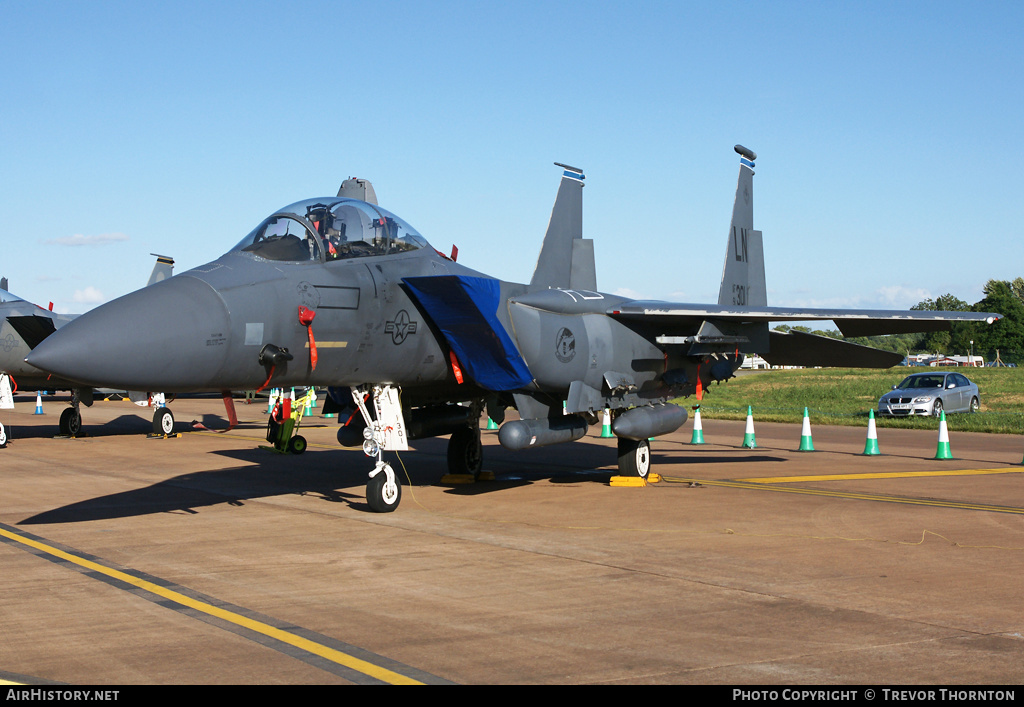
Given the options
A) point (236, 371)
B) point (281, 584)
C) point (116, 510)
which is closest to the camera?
point (281, 584)

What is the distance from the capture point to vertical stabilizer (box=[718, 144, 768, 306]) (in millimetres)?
15500

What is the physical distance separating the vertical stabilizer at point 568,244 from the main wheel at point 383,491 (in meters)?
6.02

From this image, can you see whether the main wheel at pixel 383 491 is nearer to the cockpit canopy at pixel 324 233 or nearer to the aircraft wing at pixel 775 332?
the cockpit canopy at pixel 324 233

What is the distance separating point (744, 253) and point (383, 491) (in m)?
→ 8.50

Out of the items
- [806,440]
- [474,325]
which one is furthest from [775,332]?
[474,325]

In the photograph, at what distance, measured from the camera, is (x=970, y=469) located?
14.5 metres

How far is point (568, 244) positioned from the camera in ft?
52.4

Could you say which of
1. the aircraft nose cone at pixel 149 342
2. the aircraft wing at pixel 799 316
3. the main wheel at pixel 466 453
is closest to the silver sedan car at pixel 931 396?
the aircraft wing at pixel 799 316

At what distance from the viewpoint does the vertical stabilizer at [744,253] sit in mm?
15500

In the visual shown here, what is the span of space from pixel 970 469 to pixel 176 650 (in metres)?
13.1

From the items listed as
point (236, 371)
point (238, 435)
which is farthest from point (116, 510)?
point (238, 435)

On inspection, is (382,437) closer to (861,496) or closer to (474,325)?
(474,325)
